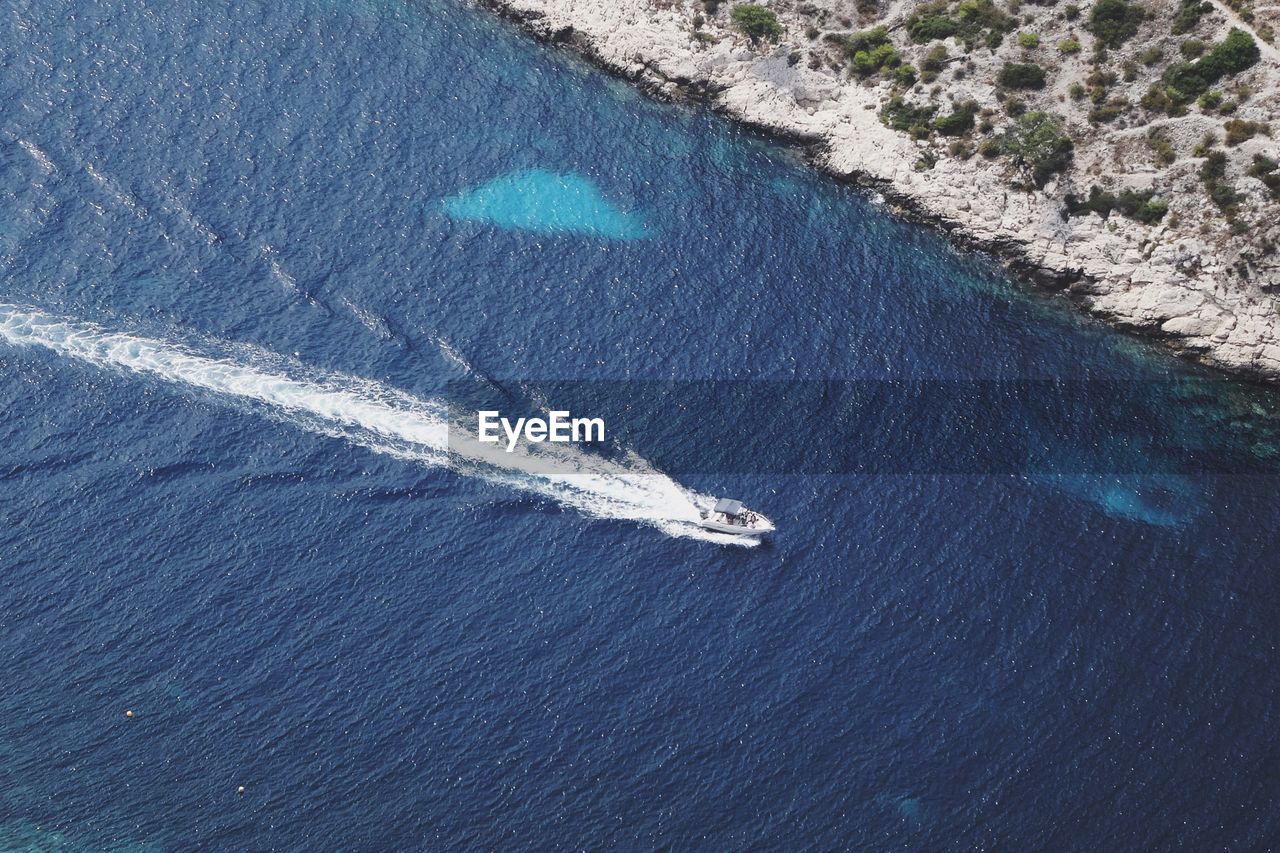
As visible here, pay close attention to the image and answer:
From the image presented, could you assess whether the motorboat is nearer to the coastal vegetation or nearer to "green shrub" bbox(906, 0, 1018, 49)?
the coastal vegetation

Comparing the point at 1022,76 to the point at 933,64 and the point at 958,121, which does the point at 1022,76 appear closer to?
the point at 958,121

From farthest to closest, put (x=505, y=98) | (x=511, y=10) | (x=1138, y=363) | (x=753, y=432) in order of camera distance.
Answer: (x=511, y=10)
(x=505, y=98)
(x=1138, y=363)
(x=753, y=432)

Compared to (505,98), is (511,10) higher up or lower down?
higher up

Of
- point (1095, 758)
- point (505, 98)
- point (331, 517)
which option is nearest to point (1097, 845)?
point (1095, 758)

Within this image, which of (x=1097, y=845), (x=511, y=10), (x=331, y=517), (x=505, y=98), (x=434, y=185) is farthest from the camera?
(x=511, y=10)

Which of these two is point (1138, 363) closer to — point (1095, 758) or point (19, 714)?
point (1095, 758)

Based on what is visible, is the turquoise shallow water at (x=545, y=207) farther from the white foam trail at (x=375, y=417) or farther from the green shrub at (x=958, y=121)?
the green shrub at (x=958, y=121)
